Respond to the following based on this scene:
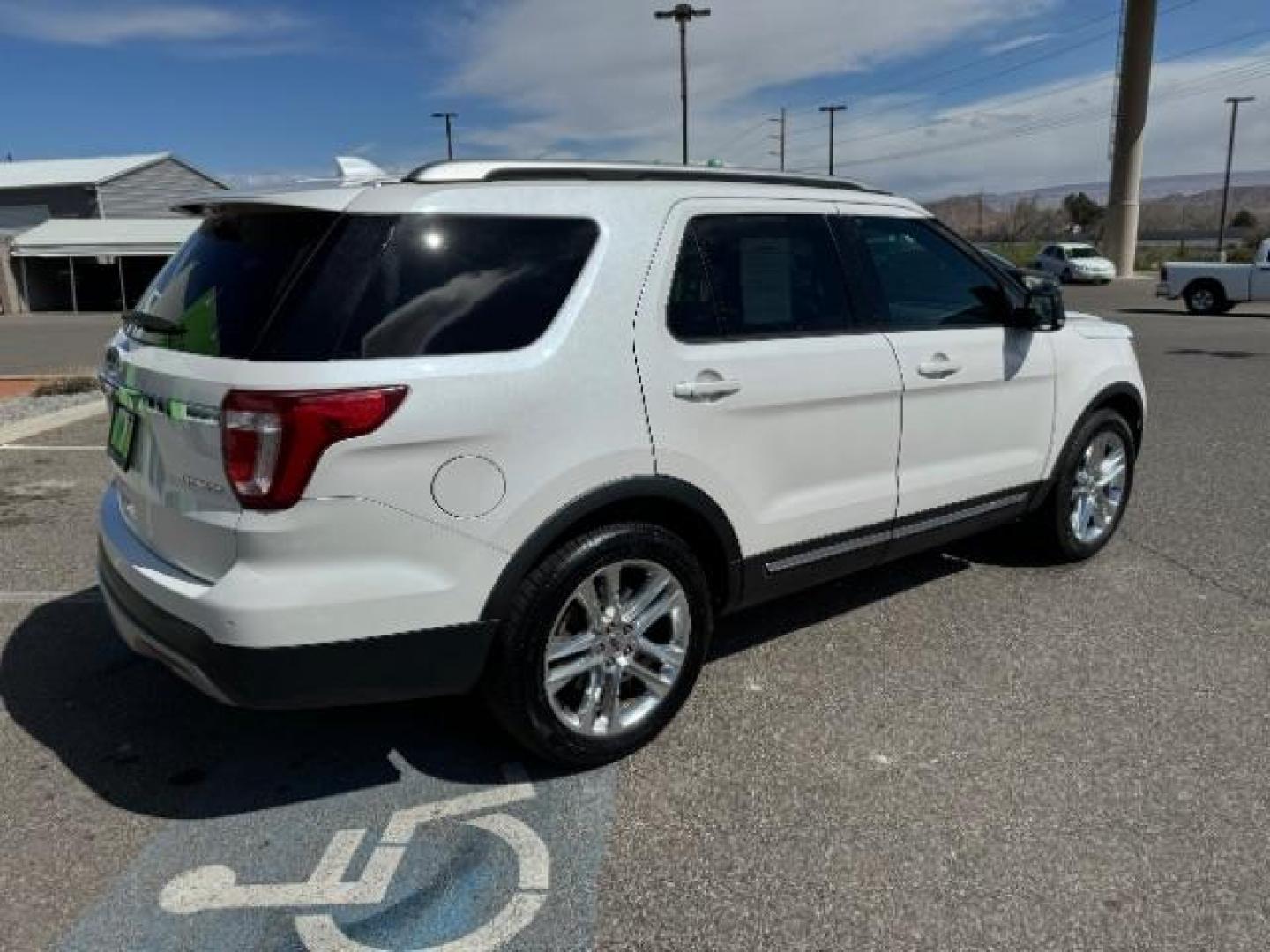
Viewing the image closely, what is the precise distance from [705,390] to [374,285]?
108 centimetres

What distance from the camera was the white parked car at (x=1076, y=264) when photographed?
130 feet

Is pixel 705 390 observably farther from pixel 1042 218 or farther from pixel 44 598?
pixel 1042 218

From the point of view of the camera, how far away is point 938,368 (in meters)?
4.01

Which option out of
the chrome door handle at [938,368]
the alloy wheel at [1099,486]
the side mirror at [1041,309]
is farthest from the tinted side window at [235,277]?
the alloy wheel at [1099,486]

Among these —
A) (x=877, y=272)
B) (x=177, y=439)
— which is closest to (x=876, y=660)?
(x=877, y=272)

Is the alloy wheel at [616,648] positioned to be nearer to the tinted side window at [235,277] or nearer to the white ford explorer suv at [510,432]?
the white ford explorer suv at [510,432]

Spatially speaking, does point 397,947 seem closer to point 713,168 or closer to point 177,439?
point 177,439

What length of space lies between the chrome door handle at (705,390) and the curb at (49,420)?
743cm

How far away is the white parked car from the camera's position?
3966cm

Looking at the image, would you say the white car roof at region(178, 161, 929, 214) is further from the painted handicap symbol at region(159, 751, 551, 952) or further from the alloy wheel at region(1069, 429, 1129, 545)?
the alloy wheel at region(1069, 429, 1129, 545)

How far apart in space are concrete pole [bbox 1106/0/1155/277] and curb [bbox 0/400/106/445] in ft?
156

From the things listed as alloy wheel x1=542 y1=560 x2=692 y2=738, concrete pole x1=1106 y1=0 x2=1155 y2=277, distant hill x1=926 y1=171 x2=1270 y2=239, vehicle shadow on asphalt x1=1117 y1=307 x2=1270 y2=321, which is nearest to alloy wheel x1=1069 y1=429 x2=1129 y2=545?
alloy wheel x1=542 y1=560 x2=692 y2=738

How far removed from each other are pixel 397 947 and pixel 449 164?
Result: 207 centimetres

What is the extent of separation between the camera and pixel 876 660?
157 inches
